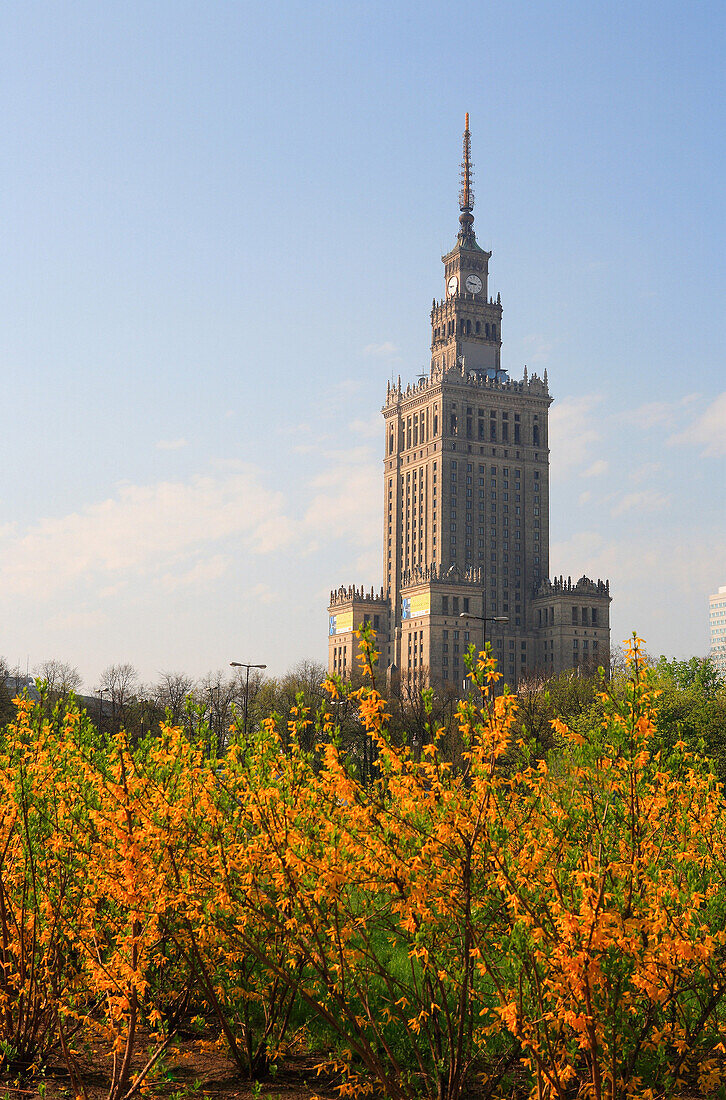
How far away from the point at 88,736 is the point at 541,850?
7245 millimetres

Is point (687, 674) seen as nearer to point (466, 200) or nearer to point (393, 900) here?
point (393, 900)

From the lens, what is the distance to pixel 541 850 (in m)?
7.30

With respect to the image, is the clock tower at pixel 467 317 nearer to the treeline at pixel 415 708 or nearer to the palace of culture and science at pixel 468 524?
the palace of culture and science at pixel 468 524

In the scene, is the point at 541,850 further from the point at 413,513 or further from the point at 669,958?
the point at 413,513

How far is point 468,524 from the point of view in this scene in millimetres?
161625

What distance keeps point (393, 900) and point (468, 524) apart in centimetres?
15547

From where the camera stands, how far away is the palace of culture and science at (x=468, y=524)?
153000mm

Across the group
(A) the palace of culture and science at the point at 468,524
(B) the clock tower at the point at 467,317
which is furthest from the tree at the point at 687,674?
(B) the clock tower at the point at 467,317

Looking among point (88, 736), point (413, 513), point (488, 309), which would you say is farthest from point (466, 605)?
point (88, 736)

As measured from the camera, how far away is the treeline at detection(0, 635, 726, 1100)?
7270 mm

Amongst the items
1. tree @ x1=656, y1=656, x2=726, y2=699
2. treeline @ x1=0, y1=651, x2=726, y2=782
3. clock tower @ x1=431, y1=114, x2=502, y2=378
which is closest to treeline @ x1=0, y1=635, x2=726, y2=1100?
treeline @ x1=0, y1=651, x2=726, y2=782

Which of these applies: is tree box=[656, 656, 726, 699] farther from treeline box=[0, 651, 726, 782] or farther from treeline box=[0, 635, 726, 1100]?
treeline box=[0, 635, 726, 1100]

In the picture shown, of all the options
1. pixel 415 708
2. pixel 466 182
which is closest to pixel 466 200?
pixel 466 182

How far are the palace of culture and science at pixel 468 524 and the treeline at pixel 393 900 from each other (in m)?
136
